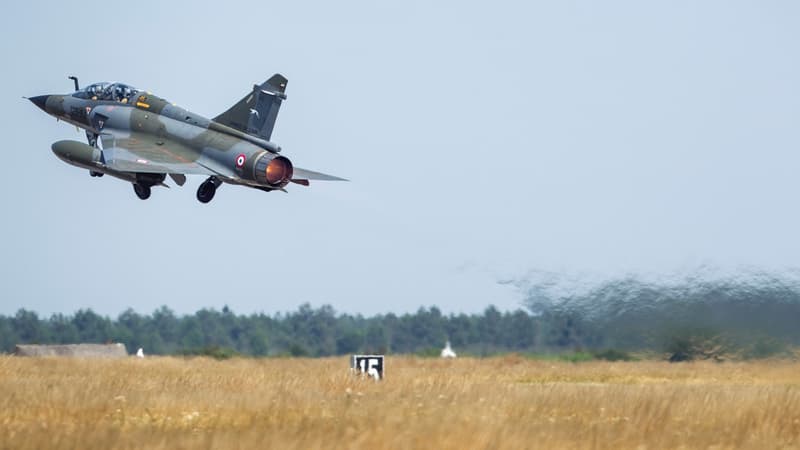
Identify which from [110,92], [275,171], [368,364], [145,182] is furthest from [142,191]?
[368,364]

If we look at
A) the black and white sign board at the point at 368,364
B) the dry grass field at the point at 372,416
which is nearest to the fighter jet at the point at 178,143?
the black and white sign board at the point at 368,364

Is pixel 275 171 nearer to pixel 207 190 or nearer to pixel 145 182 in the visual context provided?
pixel 207 190

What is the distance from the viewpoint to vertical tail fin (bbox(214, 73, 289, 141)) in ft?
109

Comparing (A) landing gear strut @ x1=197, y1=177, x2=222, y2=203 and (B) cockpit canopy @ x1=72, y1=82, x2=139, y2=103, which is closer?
(A) landing gear strut @ x1=197, y1=177, x2=222, y2=203

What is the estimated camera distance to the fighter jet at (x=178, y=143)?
32156mm

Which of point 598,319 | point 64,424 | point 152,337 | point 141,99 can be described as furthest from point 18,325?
point 64,424

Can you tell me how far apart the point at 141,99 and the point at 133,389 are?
1566 cm

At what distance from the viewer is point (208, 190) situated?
34000 mm

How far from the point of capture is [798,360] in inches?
1260

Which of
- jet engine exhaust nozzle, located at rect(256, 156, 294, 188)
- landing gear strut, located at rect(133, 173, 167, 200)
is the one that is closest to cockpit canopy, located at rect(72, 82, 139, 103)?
landing gear strut, located at rect(133, 173, 167, 200)

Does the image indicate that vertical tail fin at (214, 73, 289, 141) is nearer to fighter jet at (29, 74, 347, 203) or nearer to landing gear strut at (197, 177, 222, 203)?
fighter jet at (29, 74, 347, 203)

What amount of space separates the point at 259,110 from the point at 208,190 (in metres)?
2.42

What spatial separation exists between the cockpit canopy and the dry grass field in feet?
38.7

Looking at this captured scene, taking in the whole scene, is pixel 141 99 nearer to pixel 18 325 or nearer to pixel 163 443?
pixel 163 443
